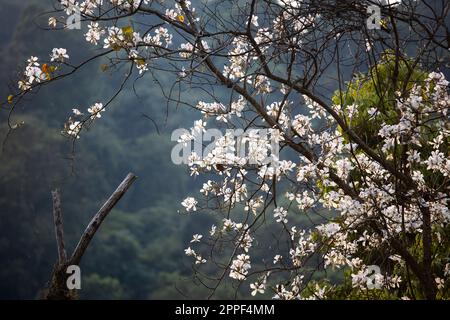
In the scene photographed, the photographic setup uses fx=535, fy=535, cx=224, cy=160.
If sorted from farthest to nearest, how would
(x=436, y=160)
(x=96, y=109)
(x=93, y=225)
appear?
(x=96, y=109), (x=436, y=160), (x=93, y=225)

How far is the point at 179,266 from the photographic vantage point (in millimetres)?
14273

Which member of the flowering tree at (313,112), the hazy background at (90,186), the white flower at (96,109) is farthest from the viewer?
the hazy background at (90,186)

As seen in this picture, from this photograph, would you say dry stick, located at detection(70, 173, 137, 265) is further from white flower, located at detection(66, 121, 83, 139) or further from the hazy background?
the hazy background

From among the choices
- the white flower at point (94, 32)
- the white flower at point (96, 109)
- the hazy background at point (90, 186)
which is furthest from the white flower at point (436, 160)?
the hazy background at point (90, 186)

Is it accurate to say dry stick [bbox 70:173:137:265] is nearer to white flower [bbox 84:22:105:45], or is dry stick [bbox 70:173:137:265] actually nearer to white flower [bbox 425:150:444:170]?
white flower [bbox 84:22:105:45]

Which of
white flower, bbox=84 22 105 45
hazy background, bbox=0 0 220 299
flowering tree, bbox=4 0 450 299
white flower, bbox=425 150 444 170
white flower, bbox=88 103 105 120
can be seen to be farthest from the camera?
hazy background, bbox=0 0 220 299

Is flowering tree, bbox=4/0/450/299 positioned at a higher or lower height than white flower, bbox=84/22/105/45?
lower

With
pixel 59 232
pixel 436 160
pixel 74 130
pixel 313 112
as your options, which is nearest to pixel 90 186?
pixel 313 112

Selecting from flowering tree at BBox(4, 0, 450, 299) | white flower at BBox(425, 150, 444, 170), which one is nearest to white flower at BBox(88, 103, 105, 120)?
flowering tree at BBox(4, 0, 450, 299)

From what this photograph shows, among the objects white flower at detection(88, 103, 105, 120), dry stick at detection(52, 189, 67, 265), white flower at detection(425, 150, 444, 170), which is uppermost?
white flower at detection(88, 103, 105, 120)

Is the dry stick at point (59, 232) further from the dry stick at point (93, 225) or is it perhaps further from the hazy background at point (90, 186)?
the hazy background at point (90, 186)

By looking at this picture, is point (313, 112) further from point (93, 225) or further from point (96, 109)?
point (93, 225)

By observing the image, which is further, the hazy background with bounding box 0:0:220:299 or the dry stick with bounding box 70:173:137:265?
the hazy background with bounding box 0:0:220:299

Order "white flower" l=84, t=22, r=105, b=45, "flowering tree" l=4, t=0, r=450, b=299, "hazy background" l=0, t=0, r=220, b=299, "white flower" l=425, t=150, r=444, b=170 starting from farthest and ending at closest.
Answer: "hazy background" l=0, t=0, r=220, b=299 < "white flower" l=84, t=22, r=105, b=45 < "white flower" l=425, t=150, r=444, b=170 < "flowering tree" l=4, t=0, r=450, b=299
